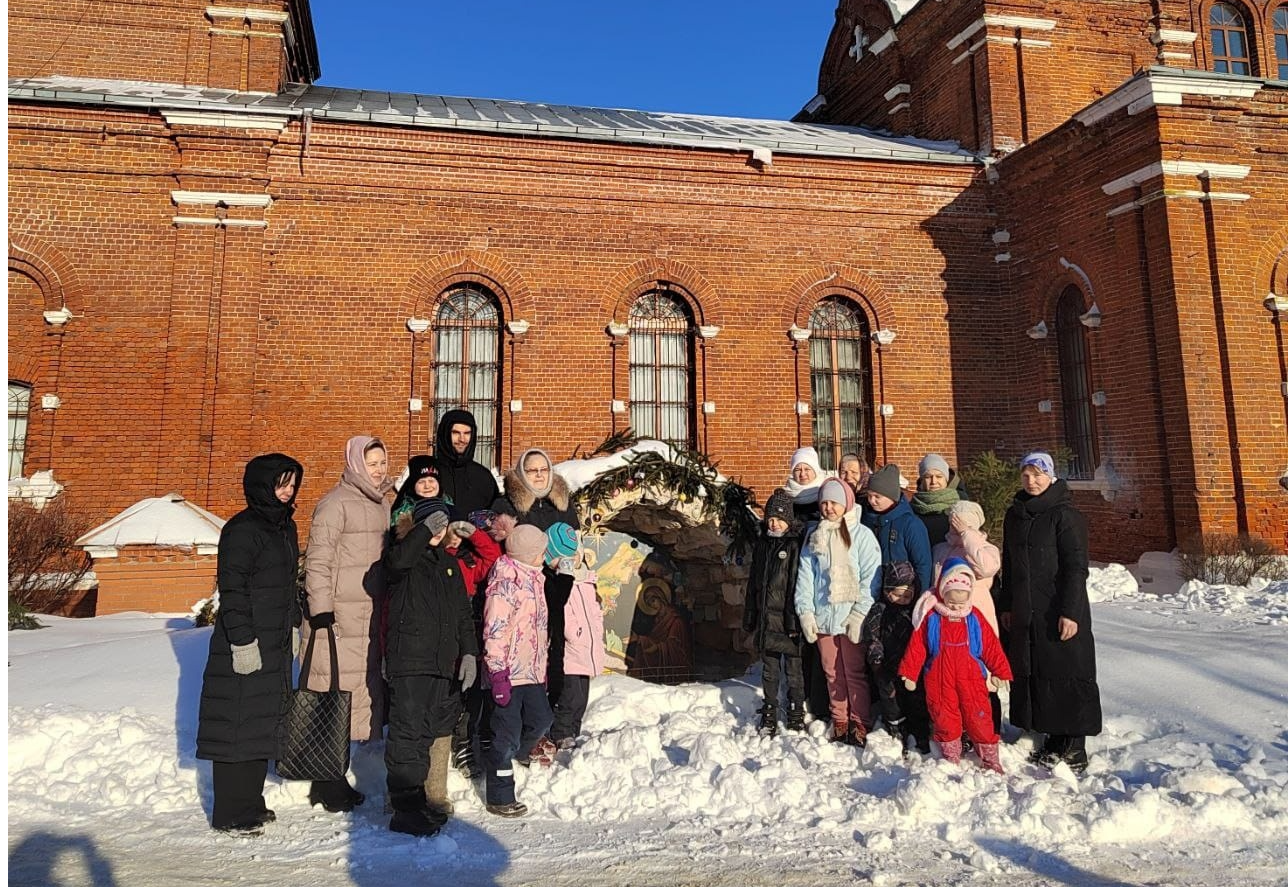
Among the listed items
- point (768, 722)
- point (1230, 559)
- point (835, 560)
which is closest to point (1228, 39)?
point (1230, 559)

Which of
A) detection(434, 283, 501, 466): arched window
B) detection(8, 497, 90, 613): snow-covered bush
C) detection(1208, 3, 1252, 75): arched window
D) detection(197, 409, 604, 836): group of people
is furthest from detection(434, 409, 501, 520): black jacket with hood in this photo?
detection(1208, 3, 1252, 75): arched window

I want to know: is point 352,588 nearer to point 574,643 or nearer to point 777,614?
point 574,643

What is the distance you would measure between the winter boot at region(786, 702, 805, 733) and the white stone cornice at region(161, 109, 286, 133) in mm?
10062

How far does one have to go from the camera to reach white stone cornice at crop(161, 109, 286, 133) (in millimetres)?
10797

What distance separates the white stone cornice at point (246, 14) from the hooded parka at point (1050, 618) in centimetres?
1416

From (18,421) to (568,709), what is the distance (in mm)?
9453

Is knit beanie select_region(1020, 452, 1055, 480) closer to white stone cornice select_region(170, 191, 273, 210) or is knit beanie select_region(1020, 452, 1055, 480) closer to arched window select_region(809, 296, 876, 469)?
arched window select_region(809, 296, 876, 469)

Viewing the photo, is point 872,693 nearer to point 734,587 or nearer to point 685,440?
point 734,587

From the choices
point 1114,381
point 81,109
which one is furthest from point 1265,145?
point 81,109

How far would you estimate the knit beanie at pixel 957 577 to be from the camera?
185 inches

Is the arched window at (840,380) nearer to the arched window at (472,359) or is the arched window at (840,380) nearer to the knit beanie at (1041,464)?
the arched window at (472,359)

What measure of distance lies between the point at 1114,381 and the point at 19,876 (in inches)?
475

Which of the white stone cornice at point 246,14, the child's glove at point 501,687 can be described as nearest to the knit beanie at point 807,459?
the child's glove at point 501,687

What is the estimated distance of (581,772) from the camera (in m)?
4.67
